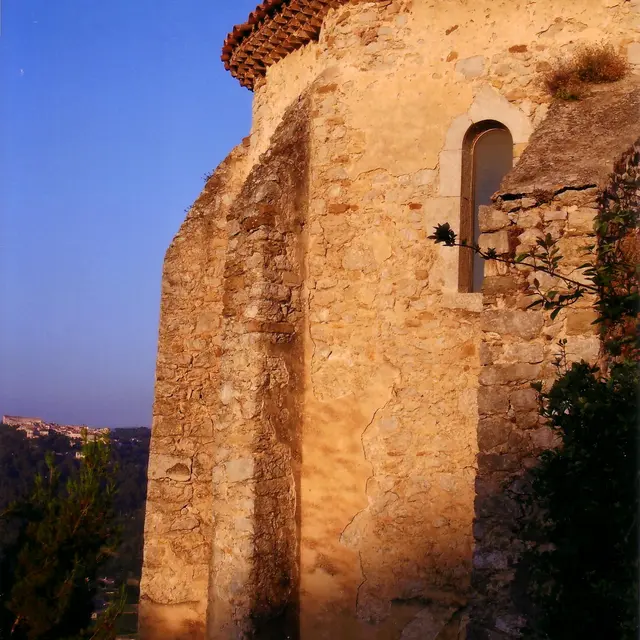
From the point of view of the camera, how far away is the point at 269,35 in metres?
8.73

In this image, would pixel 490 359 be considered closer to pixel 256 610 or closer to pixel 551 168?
pixel 551 168

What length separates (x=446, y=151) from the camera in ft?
24.5

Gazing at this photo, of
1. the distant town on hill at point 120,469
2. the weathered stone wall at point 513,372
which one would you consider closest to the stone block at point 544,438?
the weathered stone wall at point 513,372

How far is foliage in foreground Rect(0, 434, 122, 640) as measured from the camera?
24.5ft

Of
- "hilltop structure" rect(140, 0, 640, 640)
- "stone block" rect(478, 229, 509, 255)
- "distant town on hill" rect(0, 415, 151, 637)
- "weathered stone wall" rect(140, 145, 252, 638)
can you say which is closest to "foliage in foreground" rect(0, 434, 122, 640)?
"weathered stone wall" rect(140, 145, 252, 638)

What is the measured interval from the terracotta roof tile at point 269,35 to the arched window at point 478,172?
1.86 m

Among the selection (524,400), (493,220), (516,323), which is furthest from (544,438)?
(493,220)

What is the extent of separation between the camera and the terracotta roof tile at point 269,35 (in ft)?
26.9

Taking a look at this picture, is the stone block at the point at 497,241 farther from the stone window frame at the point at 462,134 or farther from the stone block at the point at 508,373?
the stone window frame at the point at 462,134

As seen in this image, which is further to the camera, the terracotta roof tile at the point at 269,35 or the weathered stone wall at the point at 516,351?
the terracotta roof tile at the point at 269,35

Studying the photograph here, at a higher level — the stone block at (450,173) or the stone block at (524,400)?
the stone block at (450,173)

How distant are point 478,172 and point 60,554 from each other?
510 centimetres

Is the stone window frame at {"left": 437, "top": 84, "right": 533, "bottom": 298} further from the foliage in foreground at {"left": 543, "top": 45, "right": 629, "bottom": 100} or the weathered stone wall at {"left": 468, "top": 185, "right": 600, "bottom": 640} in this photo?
Answer: the weathered stone wall at {"left": 468, "top": 185, "right": 600, "bottom": 640}

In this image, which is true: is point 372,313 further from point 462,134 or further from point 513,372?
point 513,372
